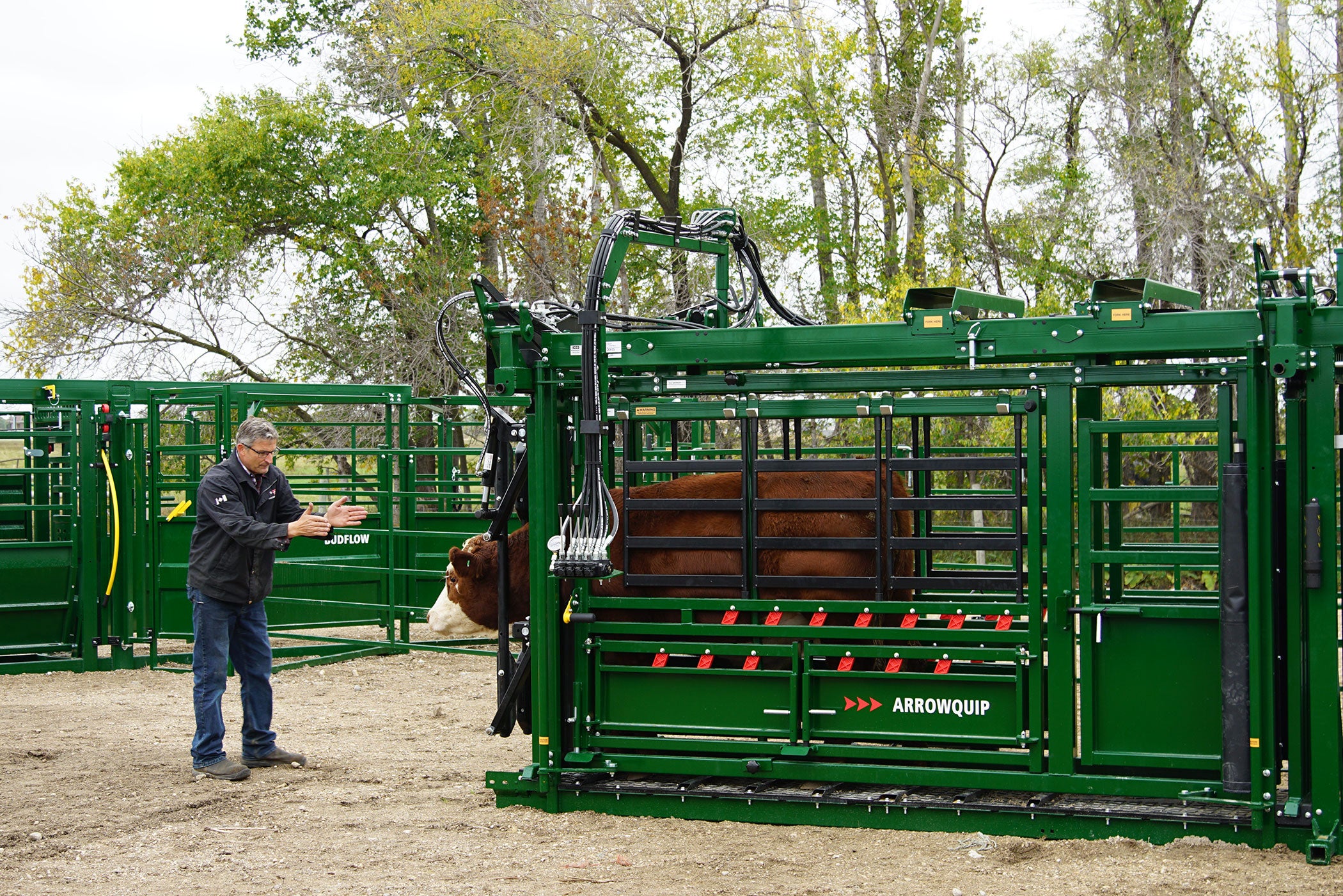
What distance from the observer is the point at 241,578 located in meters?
7.38

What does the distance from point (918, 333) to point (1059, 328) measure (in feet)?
2.03

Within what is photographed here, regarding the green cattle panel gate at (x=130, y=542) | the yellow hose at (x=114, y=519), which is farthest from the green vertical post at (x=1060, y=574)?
the yellow hose at (x=114, y=519)

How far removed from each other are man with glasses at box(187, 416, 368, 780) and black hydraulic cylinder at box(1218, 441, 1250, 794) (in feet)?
14.5

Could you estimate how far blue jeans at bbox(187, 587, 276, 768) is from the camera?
736 cm

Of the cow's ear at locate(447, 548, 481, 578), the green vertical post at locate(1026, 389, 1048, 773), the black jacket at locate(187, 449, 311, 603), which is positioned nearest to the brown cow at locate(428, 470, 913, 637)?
the green vertical post at locate(1026, 389, 1048, 773)

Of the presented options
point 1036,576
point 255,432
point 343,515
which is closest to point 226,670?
point 343,515

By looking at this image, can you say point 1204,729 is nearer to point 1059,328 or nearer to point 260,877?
point 1059,328

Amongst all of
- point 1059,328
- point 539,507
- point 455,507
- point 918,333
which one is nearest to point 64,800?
point 539,507

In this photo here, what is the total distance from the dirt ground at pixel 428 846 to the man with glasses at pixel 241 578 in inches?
8.8

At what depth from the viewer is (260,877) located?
5.54m

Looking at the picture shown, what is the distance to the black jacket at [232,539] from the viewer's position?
7270 millimetres

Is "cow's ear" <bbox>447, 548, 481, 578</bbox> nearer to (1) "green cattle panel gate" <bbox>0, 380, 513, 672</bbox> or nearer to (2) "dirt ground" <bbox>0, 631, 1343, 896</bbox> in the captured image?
(2) "dirt ground" <bbox>0, 631, 1343, 896</bbox>

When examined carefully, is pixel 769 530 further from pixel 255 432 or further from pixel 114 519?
pixel 114 519

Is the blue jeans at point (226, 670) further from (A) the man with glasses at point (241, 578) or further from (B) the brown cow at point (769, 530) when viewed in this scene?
(B) the brown cow at point (769, 530)
